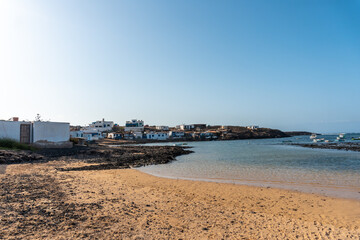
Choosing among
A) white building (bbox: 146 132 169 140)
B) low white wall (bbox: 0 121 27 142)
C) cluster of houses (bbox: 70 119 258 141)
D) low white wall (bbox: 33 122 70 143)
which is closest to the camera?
low white wall (bbox: 0 121 27 142)

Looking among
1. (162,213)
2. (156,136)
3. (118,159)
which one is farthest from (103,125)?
(162,213)

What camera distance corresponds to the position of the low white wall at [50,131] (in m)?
27.2

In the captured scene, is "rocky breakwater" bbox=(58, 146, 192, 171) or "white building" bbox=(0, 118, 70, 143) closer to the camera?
"rocky breakwater" bbox=(58, 146, 192, 171)

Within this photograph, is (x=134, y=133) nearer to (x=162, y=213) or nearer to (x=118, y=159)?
(x=118, y=159)

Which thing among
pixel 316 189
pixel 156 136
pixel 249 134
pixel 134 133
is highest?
pixel 134 133

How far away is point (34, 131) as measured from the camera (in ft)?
88.4

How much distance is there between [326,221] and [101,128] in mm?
103347

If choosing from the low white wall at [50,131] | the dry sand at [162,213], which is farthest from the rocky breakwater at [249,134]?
the dry sand at [162,213]

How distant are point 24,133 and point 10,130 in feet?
5.05

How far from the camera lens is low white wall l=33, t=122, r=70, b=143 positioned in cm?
2717

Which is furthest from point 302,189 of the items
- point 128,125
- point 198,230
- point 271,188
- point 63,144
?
point 128,125

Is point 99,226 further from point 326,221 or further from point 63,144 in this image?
point 63,144

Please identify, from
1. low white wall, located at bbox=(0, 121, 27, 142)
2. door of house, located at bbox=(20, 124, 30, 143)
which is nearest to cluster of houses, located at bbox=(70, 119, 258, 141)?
door of house, located at bbox=(20, 124, 30, 143)

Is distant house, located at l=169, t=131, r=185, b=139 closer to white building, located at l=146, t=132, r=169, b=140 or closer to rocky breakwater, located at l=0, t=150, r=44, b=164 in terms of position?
white building, located at l=146, t=132, r=169, b=140
